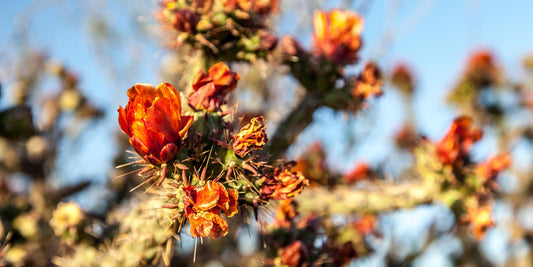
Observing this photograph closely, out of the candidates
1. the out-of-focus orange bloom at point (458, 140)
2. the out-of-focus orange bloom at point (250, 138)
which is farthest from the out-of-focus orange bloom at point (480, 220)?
the out-of-focus orange bloom at point (250, 138)

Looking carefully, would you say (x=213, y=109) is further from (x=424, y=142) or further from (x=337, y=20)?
(x=424, y=142)

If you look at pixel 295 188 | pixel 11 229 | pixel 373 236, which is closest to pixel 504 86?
pixel 373 236

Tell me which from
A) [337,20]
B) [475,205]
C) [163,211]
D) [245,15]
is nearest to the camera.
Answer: [163,211]

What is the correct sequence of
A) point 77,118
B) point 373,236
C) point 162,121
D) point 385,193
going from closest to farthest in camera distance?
point 162,121
point 385,193
point 373,236
point 77,118

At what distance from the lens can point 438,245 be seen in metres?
5.16

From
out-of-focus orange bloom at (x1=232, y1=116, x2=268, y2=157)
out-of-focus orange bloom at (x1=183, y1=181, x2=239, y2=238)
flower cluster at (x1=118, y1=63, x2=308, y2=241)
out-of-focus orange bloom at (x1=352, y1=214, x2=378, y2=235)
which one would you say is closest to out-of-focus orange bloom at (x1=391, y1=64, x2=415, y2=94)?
out-of-focus orange bloom at (x1=352, y1=214, x2=378, y2=235)

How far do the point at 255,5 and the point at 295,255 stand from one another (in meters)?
1.19

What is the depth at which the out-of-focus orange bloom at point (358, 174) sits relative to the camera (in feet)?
11.9

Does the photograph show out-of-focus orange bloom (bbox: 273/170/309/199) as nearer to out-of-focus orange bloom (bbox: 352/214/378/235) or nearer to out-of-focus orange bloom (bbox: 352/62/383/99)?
out-of-focus orange bloom (bbox: 352/62/383/99)

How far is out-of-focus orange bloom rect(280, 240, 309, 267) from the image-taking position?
1.79m

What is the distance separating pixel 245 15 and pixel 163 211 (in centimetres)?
97

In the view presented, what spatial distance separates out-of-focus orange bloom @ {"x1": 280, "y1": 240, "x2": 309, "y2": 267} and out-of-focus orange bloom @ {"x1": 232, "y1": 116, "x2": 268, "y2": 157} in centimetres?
63

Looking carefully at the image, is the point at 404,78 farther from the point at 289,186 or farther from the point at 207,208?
the point at 207,208

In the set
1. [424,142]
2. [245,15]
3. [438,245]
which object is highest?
[245,15]
